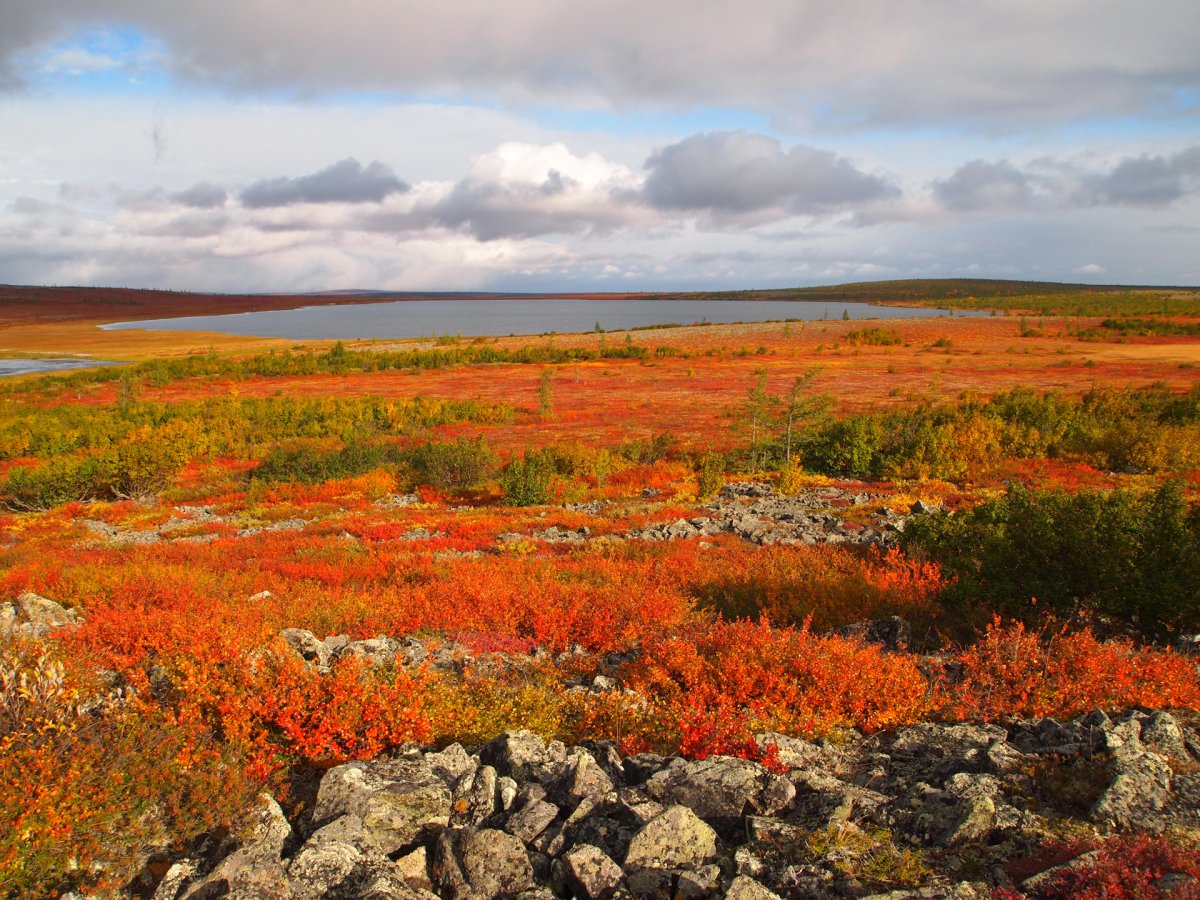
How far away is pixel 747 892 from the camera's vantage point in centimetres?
331

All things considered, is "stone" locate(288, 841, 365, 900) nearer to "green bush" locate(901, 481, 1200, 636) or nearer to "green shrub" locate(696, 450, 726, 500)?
"green bush" locate(901, 481, 1200, 636)

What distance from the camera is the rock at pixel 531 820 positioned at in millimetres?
3975

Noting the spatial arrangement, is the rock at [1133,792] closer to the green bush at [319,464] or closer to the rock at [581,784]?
the rock at [581,784]

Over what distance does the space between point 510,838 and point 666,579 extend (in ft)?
23.6

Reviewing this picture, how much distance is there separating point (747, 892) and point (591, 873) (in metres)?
0.81

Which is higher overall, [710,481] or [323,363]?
[323,363]

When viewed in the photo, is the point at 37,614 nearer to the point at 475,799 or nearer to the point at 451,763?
the point at 451,763

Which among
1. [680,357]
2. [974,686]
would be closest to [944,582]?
[974,686]

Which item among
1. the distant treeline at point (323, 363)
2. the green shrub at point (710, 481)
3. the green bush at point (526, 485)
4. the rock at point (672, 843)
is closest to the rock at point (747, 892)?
the rock at point (672, 843)

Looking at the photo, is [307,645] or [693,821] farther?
[307,645]

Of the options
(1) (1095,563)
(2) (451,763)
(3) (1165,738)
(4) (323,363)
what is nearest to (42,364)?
(4) (323,363)

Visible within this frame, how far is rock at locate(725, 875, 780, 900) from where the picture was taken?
10.8 ft

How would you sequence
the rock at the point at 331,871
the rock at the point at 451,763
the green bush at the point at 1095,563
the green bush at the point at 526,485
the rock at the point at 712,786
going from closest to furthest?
1. the rock at the point at 331,871
2. the rock at the point at 712,786
3. the rock at the point at 451,763
4. the green bush at the point at 1095,563
5. the green bush at the point at 526,485

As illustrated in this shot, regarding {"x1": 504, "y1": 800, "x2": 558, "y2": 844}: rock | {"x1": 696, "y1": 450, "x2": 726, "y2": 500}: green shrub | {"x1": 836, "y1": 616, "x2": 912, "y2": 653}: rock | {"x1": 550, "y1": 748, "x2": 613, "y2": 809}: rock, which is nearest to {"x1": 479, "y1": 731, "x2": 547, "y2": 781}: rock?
{"x1": 550, "y1": 748, "x2": 613, "y2": 809}: rock
